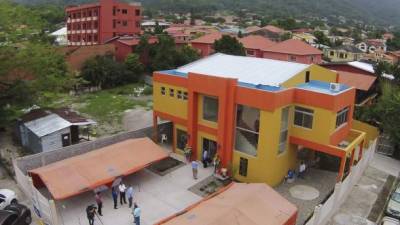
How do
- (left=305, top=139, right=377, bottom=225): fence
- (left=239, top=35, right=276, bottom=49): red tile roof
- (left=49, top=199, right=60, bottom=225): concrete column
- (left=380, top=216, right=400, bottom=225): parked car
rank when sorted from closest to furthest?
1. (left=49, top=199, right=60, bottom=225): concrete column
2. (left=305, top=139, right=377, bottom=225): fence
3. (left=380, top=216, right=400, bottom=225): parked car
4. (left=239, top=35, right=276, bottom=49): red tile roof

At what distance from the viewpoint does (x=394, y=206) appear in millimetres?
19844

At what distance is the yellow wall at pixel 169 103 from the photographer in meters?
25.0

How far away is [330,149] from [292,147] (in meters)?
2.55

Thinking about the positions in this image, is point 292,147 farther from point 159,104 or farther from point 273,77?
point 159,104

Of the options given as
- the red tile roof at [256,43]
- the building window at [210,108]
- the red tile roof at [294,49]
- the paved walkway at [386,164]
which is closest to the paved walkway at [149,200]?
the building window at [210,108]

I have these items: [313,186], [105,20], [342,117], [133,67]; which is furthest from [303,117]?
[105,20]

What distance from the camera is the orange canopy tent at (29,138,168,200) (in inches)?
716

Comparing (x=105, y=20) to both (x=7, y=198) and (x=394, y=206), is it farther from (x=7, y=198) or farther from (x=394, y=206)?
(x=394, y=206)

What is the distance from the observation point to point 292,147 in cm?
2217

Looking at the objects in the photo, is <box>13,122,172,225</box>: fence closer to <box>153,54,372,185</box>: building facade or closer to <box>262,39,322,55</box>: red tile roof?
<box>153,54,372,185</box>: building facade

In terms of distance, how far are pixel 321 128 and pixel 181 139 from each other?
9.89 m

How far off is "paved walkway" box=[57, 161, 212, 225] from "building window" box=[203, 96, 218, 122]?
3353 millimetres

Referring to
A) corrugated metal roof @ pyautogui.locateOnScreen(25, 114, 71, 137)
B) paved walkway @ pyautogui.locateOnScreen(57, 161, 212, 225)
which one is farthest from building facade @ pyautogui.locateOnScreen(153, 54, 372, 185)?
corrugated metal roof @ pyautogui.locateOnScreen(25, 114, 71, 137)

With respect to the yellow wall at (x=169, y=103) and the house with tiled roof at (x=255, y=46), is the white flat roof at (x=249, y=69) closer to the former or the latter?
the yellow wall at (x=169, y=103)
